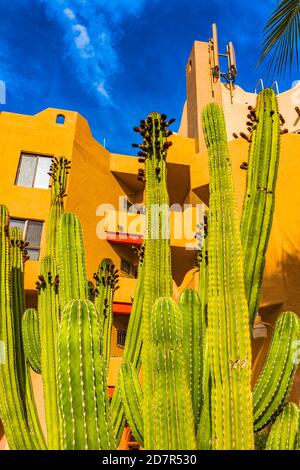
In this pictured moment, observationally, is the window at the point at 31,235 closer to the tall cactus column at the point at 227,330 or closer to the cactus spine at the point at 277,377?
the tall cactus column at the point at 227,330

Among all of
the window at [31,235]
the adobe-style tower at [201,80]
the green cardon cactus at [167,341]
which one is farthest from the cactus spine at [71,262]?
the adobe-style tower at [201,80]

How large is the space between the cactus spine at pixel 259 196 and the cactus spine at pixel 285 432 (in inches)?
31.5

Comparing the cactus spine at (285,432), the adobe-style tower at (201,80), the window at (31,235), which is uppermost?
the adobe-style tower at (201,80)

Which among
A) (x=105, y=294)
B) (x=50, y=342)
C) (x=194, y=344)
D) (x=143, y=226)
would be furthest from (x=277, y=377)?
(x=143, y=226)

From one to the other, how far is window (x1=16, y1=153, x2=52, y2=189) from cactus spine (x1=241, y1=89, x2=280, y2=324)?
9223 mm

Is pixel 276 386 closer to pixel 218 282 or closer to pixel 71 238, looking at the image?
pixel 218 282

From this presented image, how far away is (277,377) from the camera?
10.7 ft

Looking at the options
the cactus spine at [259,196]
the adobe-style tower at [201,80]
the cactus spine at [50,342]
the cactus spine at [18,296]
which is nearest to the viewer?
the cactus spine at [259,196]

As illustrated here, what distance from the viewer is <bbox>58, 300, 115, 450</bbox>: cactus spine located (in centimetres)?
221

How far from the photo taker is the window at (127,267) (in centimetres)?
1430

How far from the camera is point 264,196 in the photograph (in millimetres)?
3447

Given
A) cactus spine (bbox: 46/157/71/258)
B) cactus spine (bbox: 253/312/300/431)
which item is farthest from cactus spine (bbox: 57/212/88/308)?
cactus spine (bbox: 253/312/300/431)

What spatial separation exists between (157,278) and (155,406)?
3.32 feet
